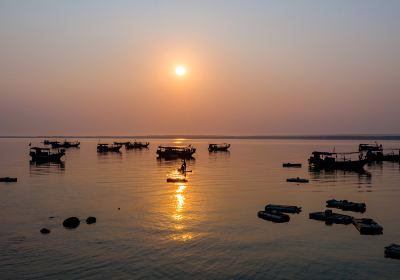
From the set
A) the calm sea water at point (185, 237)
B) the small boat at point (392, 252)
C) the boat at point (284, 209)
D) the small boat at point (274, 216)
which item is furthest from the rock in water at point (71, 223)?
the small boat at point (392, 252)

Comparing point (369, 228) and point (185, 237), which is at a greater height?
point (369, 228)

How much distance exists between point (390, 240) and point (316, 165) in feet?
243

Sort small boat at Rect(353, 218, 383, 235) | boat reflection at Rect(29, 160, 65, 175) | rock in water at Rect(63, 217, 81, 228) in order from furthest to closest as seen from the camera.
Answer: boat reflection at Rect(29, 160, 65, 175) < rock in water at Rect(63, 217, 81, 228) < small boat at Rect(353, 218, 383, 235)

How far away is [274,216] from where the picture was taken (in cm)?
4147

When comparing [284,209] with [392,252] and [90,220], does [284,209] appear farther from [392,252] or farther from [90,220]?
[90,220]

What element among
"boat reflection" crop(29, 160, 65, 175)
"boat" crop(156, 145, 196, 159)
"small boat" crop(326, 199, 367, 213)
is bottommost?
"small boat" crop(326, 199, 367, 213)

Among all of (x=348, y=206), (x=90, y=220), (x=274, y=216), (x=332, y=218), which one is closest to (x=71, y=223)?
(x=90, y=220)

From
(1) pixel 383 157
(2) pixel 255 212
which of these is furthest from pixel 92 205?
(1) pixel 383 157

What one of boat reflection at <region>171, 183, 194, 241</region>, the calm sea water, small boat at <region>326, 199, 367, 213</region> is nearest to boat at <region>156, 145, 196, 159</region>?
boat reflection at <region>171, 183, 194, 241</region>

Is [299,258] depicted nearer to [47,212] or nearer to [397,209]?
[397,209]

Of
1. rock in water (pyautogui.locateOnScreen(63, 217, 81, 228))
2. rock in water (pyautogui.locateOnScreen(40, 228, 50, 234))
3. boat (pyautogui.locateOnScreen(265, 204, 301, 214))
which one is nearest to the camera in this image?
rock in water (pyautogui.locateOnScreen(40, 228, 50, 234))

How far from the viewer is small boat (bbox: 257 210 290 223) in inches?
1610

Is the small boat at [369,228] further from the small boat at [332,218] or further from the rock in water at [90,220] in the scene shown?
the rock in water at [90,220]

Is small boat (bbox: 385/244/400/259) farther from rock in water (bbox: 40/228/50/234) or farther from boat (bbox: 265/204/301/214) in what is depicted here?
rock in water (bbox: 40/228/50/234)
